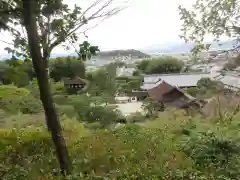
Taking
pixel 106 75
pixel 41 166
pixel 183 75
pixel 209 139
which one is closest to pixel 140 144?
pixel 209 139

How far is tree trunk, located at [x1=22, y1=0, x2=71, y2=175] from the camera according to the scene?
4.96ft

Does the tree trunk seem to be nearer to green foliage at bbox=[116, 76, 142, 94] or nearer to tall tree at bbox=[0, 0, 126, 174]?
→ tall tree at bbox=[0, 0, 126, 174]

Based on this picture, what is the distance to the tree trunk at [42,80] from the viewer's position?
1.51m

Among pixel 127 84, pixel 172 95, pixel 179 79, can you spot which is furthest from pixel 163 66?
pixel 172 95

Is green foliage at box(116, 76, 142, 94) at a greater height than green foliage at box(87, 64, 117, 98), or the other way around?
green foliage at box(87, 64, 117, 98)

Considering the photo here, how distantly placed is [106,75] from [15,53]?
11.1 metres

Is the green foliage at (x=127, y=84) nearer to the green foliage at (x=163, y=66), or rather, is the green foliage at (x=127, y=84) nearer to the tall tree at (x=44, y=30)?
the green foliage at (x=163, y=66)

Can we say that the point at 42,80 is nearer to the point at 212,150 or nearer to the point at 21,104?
the point at 212,150

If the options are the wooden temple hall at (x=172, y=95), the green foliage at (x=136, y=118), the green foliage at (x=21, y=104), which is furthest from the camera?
the wooden temple hall at (x=172, y=95)

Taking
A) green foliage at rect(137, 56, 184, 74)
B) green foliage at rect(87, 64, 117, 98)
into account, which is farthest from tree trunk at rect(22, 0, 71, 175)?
green foliage at rect(137, 56, 184, 74)

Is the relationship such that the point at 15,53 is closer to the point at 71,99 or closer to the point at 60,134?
the point at 60,134

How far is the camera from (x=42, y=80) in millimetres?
1667

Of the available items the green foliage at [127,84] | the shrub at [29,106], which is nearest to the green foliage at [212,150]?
the shrub at [29,106]

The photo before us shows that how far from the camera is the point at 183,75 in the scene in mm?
16594
